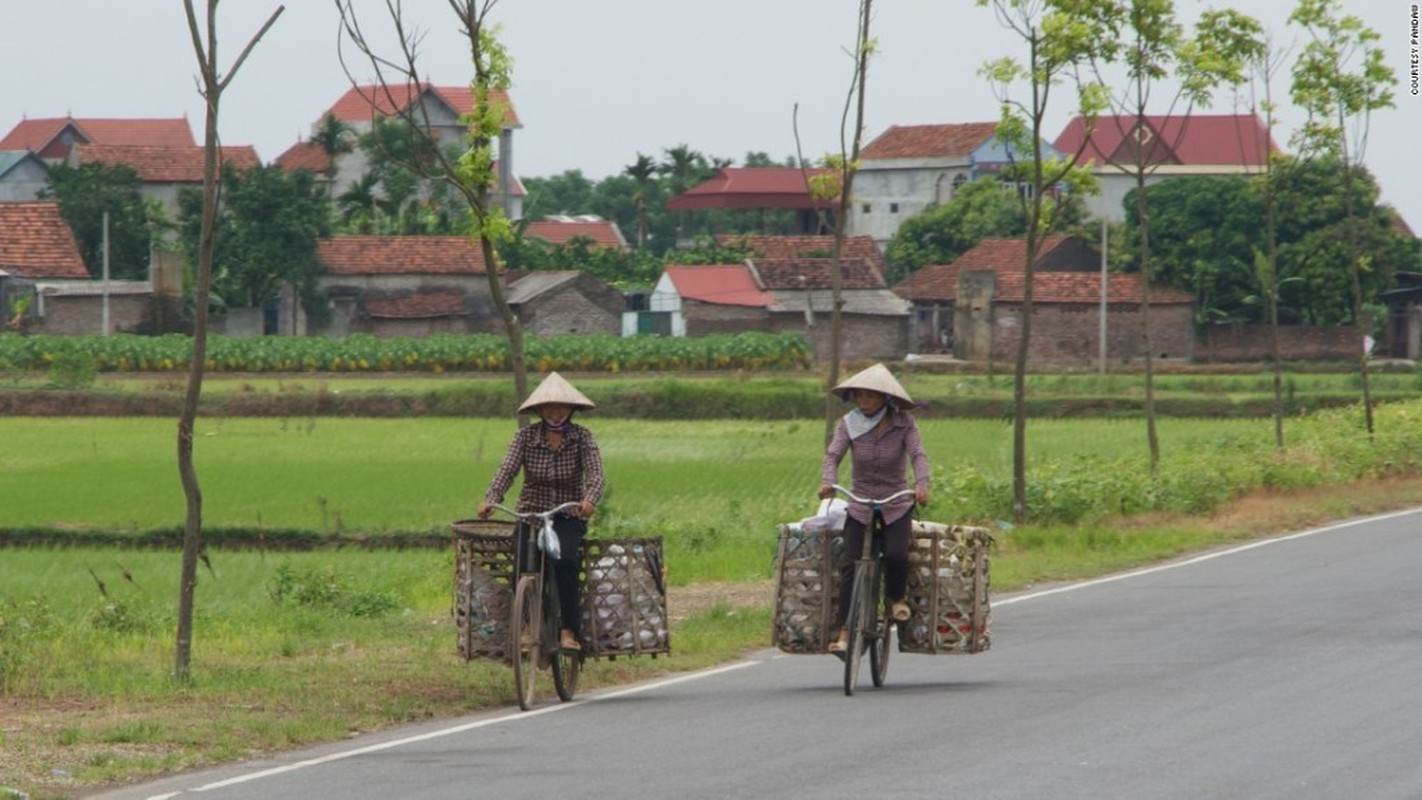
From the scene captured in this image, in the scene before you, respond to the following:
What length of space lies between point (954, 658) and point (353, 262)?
6645cm

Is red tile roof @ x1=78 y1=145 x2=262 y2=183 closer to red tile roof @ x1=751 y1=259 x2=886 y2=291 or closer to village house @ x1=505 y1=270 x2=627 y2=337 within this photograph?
village house @ x1=505 y1=270 x2=627 y2=337

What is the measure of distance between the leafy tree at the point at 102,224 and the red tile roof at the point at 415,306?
9.50 metres

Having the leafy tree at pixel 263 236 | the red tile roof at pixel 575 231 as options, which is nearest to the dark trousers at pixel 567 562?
the leafy tree at pixel 263 236

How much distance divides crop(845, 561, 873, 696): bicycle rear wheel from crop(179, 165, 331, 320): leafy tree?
6600 cm

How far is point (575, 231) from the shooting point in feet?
371

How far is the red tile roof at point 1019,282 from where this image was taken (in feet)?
244

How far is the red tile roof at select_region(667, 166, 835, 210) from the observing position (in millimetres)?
113812

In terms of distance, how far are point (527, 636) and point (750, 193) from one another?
336 feet

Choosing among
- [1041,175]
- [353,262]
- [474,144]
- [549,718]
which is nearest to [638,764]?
[549,718]

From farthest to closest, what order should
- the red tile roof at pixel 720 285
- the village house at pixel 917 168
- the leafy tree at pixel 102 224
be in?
the village house at pixel 917 168
the leafy tree at pixel 102 224
the red tile roof at pixel 720 285

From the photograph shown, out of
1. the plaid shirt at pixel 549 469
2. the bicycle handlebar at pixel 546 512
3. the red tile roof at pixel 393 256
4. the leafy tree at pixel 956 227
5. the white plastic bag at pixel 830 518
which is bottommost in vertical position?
the white plastic bag at pixel 830 518

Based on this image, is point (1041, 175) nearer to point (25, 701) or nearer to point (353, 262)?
point (25, 701)

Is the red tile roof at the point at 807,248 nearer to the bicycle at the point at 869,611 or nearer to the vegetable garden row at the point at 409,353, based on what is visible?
the vegetable garden row at the point at 409,353

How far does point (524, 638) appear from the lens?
12102 mm
